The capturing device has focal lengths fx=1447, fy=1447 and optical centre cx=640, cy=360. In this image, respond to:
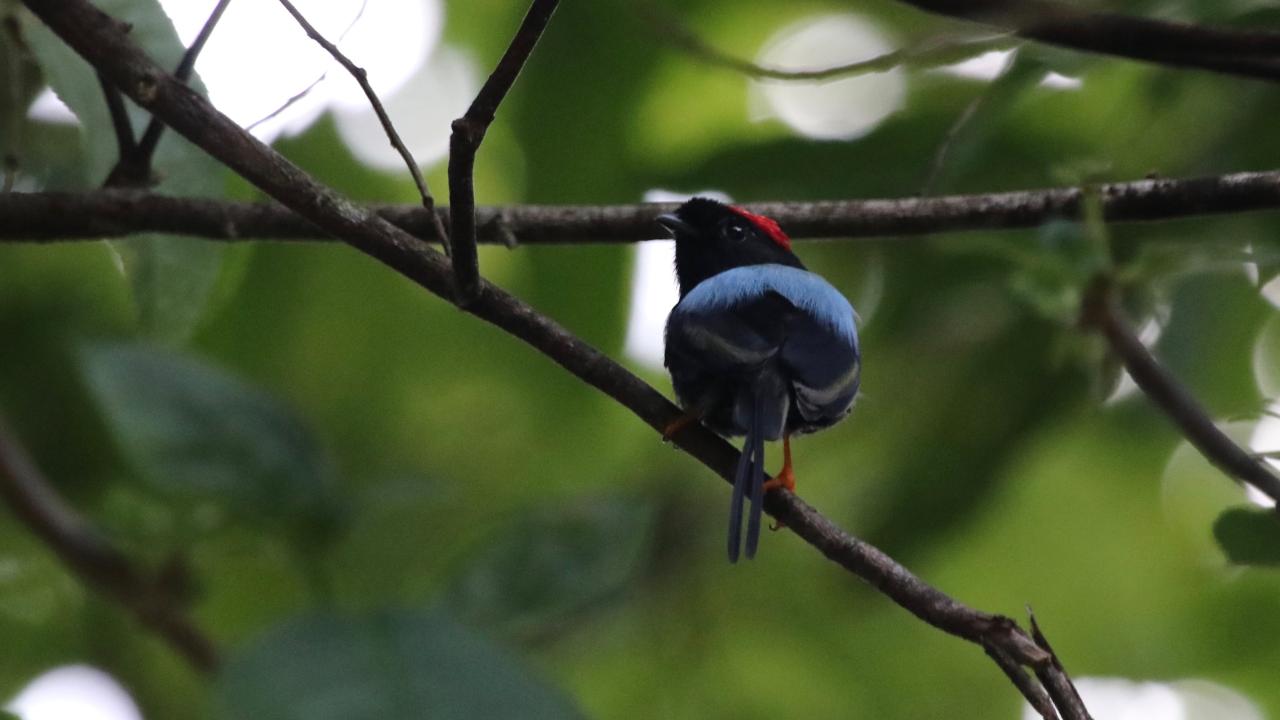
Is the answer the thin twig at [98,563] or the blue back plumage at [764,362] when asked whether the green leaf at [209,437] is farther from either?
the blue back plumage at [764,362]

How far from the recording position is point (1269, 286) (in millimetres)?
3691

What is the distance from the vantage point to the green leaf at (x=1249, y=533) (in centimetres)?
229

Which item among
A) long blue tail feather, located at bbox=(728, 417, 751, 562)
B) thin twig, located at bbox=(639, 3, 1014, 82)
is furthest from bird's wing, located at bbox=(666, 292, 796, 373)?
thin twig, located at bbox=(639, 3, 1014, 82)

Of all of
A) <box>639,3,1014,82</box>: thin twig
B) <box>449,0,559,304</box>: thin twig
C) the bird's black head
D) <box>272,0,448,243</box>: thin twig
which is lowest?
<box>449,0,559,304</box>: thin twig

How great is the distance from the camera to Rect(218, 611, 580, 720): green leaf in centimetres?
271

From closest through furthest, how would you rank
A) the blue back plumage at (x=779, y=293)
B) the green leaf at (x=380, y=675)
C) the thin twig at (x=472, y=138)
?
the thin twig at (x=472, y=138) → the green leaf at (x=380, y=675) → the blue back plumage at (x=779, y=293)

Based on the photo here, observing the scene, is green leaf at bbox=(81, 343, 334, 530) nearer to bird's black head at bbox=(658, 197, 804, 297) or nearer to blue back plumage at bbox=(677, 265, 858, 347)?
blue back plumage at bbox=(677, 265, 858, 347)

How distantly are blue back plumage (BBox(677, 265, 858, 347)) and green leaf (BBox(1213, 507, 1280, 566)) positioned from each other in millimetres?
969

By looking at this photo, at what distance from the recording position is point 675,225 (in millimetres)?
3088

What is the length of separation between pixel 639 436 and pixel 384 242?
7.34 feet

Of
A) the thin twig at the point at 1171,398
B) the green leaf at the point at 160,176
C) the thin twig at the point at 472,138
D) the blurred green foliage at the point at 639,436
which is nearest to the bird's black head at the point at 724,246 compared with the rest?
the blurred green foliage at the point at 639,436

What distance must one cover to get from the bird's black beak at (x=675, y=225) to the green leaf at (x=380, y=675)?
0.93m

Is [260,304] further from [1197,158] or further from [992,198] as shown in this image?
[1197,158]

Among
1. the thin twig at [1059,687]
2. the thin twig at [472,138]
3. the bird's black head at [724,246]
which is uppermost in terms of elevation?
the bird's black head at [724,246]
